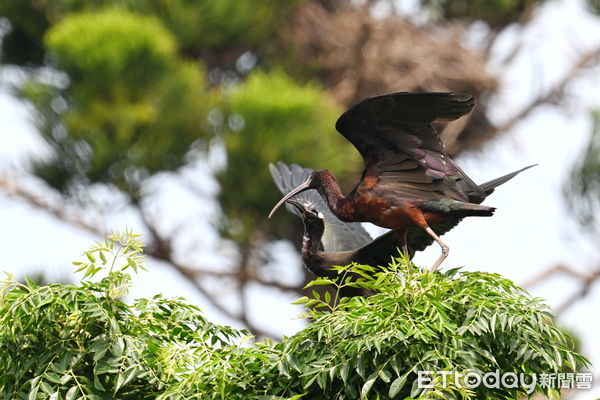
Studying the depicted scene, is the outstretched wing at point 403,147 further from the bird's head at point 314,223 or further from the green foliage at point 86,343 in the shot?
the green foliage at point 86,343

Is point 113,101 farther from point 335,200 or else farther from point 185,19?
point 335,200

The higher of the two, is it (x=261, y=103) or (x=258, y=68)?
(x=258, y=68)

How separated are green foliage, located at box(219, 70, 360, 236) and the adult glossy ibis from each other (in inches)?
223

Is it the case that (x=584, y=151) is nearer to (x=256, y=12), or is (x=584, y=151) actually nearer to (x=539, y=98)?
(x=539, y=98)

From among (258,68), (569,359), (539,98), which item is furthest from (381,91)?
(569,359)

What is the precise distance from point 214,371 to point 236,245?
7.26 m

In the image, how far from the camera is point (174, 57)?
11070 millimetres

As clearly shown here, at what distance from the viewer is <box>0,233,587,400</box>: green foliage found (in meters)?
3.87

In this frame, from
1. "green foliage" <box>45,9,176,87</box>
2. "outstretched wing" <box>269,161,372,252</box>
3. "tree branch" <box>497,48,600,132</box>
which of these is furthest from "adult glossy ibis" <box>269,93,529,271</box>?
"tree branch" <box>497,48,600,132</box>

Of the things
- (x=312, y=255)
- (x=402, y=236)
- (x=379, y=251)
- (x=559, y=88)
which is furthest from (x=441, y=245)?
(x=559, y=88)

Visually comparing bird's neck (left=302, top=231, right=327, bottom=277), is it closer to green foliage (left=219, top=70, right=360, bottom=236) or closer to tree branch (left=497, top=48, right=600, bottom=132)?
green foliage (left=219, top=70, right=360, bottom=236)

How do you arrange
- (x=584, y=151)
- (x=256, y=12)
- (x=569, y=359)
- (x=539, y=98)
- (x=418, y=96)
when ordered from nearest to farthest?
(x=569, y=359), (x=418, y=96), (x=584, y=151), (x=256, y=12), (x=539, y=98)

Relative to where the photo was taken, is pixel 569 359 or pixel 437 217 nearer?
pixel 569 359

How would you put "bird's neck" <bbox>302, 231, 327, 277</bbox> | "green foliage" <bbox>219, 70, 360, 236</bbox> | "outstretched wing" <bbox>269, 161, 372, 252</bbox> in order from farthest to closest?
"green foliage" <bbox>219, 70, 360, 236</bbox> < "outstretched wing" <bbox>269, 161, 372, 252</bbox> < "bird's neck" <bbox>302, 231, 327, 277</bbox>
